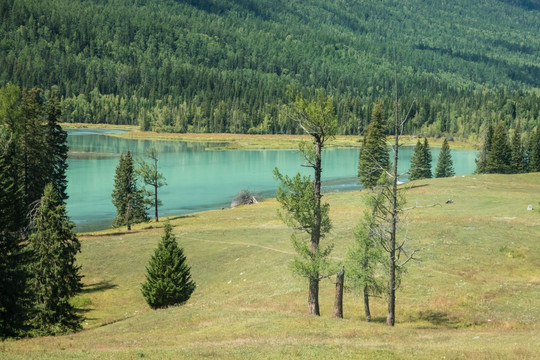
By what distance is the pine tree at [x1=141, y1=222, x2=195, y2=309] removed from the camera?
43312mm

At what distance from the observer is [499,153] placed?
121062 mm

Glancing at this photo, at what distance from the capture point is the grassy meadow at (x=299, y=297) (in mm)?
24422

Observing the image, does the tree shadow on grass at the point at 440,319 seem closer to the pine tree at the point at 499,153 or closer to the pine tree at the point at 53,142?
the pine tree at the point at 53,142

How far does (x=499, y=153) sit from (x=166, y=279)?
320 ft

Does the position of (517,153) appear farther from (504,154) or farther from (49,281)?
(49,281)

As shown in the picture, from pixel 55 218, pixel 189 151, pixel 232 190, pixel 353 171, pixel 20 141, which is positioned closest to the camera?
pixel 55 218

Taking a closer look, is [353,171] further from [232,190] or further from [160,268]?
[160,268]

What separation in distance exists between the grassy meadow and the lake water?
1805 cm

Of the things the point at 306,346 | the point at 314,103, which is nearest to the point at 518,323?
the point at 306,346

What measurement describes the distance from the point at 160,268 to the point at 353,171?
4414 inches

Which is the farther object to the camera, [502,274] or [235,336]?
[502,274]

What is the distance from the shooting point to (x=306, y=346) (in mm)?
24219

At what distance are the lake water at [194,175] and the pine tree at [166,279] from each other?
39.2m

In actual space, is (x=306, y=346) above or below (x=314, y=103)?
below
